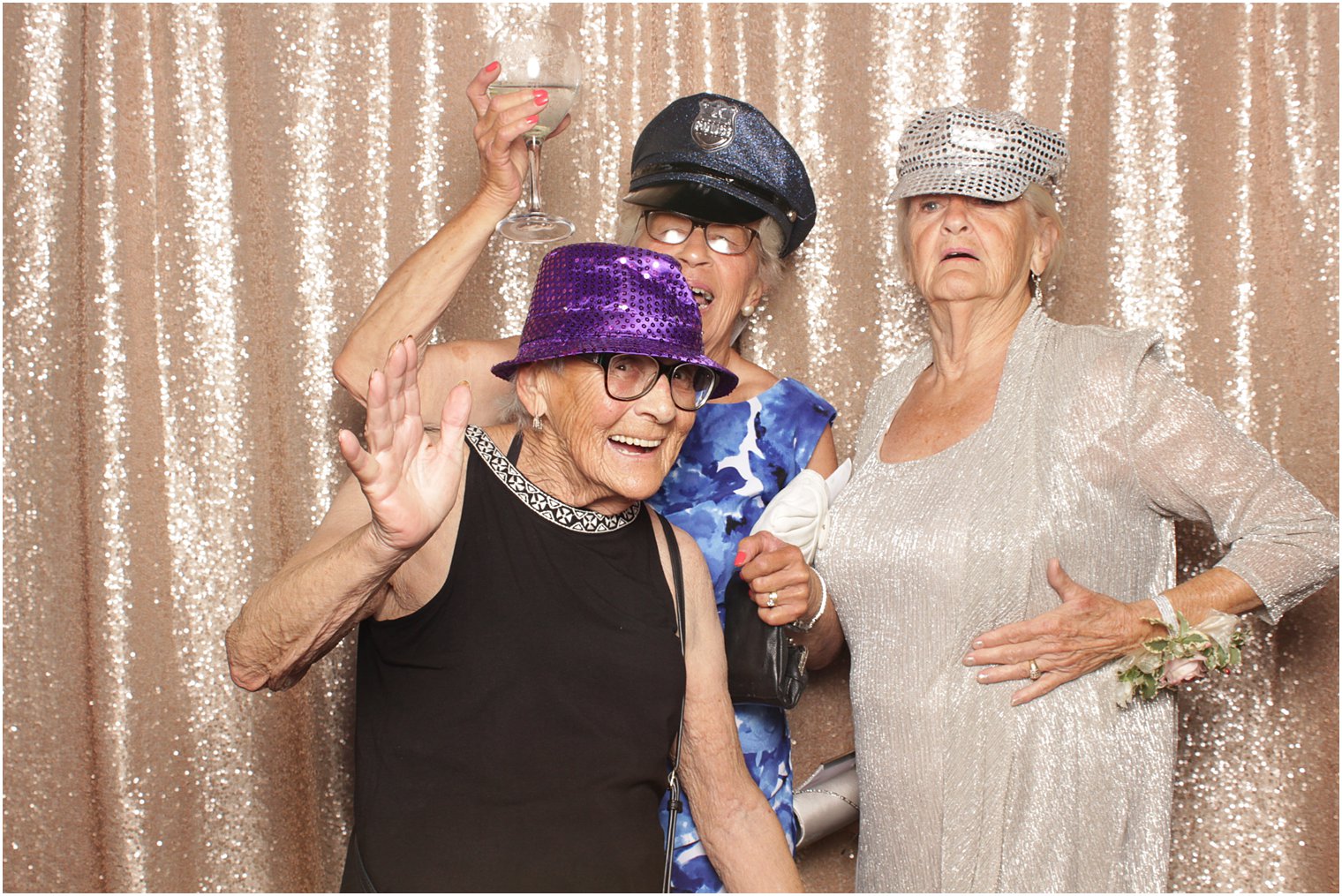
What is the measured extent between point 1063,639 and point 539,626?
70cm

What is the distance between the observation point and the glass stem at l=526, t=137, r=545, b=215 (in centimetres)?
171

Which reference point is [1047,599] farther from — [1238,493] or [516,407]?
Answer: [516,407]

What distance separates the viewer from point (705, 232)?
6.28 ft

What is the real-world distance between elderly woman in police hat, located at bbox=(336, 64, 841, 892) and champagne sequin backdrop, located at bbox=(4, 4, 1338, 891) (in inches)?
18.7

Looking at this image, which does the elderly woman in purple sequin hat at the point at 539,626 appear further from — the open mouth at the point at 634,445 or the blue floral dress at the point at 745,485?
the blue floral dress at the point at 745,485

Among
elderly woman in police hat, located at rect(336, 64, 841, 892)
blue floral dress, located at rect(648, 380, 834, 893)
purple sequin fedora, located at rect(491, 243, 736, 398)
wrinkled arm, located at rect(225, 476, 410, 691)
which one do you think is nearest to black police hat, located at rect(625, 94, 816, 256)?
elderly woman in police hat, located at rect(336, 64, 841, 892)

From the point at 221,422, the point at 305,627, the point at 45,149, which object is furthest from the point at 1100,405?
the point at 45,149

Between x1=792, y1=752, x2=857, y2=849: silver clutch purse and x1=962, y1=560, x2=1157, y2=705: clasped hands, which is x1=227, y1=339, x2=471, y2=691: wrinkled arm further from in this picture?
x1=792, y1=752, x2=857, y2=849: silver clutch purse

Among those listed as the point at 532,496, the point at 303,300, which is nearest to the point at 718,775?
the point at 532,496

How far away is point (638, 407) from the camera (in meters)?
1.40

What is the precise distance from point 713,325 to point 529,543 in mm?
677

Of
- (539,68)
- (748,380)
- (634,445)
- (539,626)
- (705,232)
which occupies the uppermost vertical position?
(539,68)

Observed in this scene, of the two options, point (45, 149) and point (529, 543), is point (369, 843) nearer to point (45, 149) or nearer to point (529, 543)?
point (529, 543)

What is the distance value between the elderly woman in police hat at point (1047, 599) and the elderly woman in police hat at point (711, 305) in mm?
180
